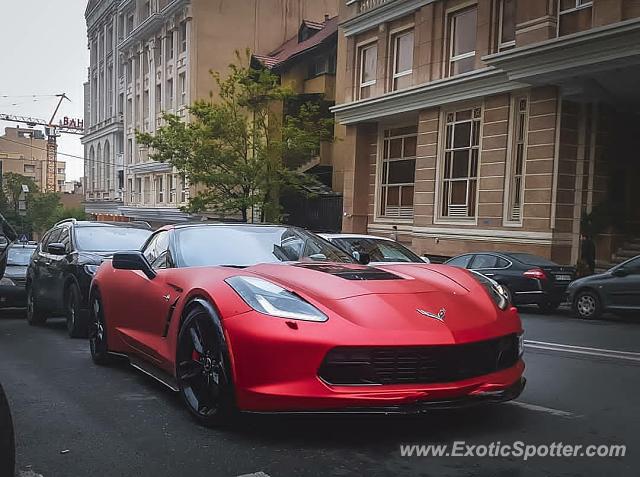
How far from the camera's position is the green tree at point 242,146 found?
78.3 feet

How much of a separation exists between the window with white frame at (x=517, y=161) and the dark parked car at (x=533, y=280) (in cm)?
455

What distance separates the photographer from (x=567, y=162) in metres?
18.6

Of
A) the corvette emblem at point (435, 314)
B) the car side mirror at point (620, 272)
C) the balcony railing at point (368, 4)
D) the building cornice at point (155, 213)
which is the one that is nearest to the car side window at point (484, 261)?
the car side mirror at point (620, 272)

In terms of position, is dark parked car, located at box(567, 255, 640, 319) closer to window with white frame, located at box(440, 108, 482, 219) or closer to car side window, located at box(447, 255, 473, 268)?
car side window, located at box(447, 255, 473, 268)

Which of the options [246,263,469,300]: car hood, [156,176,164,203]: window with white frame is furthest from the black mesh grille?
[156,176,164,203]: window with white frame

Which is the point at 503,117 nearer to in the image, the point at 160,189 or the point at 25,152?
the point at 160,189

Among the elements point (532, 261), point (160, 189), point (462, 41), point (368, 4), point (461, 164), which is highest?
point (368, 4)

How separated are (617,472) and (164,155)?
22.8 m

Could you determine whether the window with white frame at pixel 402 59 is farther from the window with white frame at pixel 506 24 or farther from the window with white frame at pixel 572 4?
the window with white frame at pixel 572 4

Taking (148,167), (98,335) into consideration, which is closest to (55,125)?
(148,167)

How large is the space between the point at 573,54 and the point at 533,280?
5777 millimetres

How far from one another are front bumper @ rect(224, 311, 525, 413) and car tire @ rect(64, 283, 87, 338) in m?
5.39

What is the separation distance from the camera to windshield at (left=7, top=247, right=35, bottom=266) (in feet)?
45.7

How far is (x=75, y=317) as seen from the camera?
359 inches
